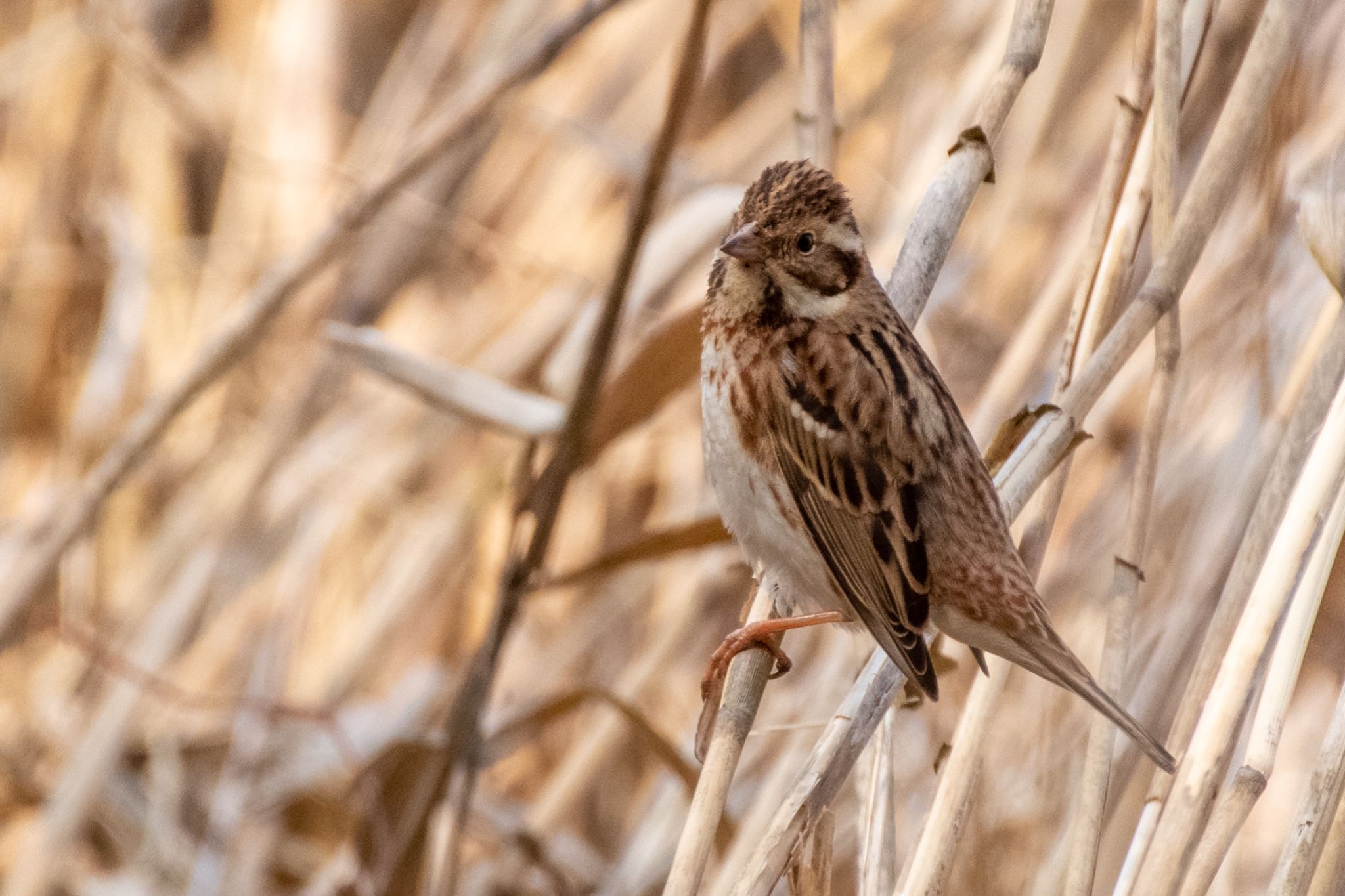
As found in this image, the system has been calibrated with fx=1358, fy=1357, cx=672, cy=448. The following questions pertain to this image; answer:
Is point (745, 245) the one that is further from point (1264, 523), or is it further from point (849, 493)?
point (1264, 523)

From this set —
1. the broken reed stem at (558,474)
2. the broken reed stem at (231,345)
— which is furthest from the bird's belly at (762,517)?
the broken reed stem at (231,345)

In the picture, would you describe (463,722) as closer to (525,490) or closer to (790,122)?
(525,490)

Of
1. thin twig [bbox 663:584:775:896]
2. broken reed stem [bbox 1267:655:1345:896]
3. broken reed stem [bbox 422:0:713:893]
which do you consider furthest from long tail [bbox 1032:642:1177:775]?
broken reed stem [bbox 422:0:713:893]

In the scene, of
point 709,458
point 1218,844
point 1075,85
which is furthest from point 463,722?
point 1075,85

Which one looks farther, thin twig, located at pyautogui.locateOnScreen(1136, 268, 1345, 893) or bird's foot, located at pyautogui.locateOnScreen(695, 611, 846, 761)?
bird's foot, located at pyautogui.locateOnScreen(695, 611, 846, 761)

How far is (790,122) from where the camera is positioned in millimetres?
3885

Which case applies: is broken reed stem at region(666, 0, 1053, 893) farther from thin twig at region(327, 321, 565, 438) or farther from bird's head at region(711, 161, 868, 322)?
thin twig at region(327, 321, 565, 438)

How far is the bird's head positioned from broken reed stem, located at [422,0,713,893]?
0.23 metres

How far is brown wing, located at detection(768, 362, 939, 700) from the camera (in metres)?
2.14

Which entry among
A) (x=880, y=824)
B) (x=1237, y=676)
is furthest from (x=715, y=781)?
(x=1237, y=676)

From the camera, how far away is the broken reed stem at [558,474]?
7.72 ft

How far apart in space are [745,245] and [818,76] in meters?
0.29

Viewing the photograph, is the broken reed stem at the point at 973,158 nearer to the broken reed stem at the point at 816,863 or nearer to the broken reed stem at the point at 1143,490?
A: the broken reed stem at the point at 1143,490

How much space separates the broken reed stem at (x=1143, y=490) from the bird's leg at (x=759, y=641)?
44 cm
